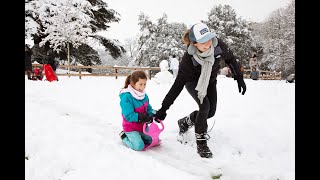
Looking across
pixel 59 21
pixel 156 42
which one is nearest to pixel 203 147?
pixel 59 21

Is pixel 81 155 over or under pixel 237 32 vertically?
under

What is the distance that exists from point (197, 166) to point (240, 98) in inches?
173

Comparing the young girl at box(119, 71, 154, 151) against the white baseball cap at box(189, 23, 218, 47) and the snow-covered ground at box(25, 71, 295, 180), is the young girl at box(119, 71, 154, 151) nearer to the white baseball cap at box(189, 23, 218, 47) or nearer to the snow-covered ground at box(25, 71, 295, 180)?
the snow-covered ground at box(25, 71, 295, 180)

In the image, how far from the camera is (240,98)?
7129 millimetres

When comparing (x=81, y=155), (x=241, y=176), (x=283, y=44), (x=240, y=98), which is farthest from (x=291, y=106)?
(x=283, y=44)

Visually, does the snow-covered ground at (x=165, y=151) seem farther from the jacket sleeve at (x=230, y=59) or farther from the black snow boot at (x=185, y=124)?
the jacket sleeve at (x=230, y=59)

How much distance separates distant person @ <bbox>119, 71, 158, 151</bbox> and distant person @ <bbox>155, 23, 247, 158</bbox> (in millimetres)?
274

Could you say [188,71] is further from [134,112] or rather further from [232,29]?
[232,29]

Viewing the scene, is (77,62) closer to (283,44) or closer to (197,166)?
(283,44)

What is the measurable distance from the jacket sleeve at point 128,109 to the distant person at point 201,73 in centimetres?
30
